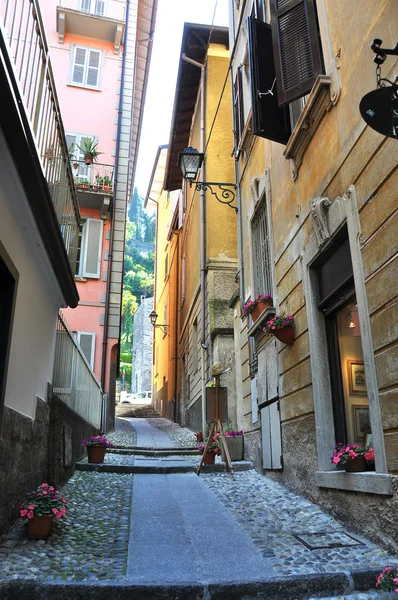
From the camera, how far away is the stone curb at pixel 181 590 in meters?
2.92

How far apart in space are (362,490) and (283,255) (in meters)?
3.38

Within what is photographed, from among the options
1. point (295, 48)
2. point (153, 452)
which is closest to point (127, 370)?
point (153, 452)

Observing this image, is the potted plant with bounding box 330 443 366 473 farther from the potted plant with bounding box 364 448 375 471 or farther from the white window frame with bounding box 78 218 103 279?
the white window frame with bounding box 78 218 103 279

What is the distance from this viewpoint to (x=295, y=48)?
234 inches

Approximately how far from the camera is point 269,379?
696cm

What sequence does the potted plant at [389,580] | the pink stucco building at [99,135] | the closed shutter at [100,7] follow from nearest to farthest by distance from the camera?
→ the potted plant at [389,580]
the pink stucco building at [99,135]
the closed shutter at [100,7]

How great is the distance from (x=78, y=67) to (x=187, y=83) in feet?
12.0

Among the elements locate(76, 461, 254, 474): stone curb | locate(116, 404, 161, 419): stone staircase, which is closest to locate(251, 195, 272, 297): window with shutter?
locate(76, 461, 254, 474): stone curb

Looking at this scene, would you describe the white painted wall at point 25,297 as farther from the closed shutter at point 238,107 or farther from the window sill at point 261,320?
the closed shutter at point 238,107

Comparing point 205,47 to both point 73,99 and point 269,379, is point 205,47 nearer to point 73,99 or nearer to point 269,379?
point 73,99

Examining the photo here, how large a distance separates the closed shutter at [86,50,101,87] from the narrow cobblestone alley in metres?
14.3

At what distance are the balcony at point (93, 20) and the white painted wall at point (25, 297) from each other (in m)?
14.5

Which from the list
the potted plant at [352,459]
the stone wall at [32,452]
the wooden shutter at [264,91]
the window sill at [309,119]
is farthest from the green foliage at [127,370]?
the potted plant at [352,459]

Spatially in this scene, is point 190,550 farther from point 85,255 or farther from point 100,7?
point 100,7
